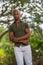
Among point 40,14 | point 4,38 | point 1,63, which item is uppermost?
point 40,14

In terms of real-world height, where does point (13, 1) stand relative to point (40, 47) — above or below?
above

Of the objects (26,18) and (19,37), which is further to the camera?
(26,18)

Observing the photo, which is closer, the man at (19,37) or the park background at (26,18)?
the man at (19,37)

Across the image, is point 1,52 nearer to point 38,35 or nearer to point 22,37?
point 38,35

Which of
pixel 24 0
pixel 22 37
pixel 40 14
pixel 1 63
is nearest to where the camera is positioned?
pixel 22 37

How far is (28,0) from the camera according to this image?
7824 millimetres

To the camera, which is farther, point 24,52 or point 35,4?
point 35,4

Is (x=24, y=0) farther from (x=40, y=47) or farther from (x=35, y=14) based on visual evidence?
(x=40, y=47)

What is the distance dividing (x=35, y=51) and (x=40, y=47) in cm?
24

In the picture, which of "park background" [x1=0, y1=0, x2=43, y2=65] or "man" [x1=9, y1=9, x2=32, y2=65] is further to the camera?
"park background" [x1=0, y1=0, x2=43, y2=65]

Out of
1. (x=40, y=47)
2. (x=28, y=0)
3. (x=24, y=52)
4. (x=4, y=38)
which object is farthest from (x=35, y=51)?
(x=24, y=52)

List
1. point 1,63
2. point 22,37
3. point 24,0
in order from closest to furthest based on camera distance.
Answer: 1. point 22,37
2. point 1,63
3. point 24,0

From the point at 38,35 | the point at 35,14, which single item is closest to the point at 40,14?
the point at 35,14

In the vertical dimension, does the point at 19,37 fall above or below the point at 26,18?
below
